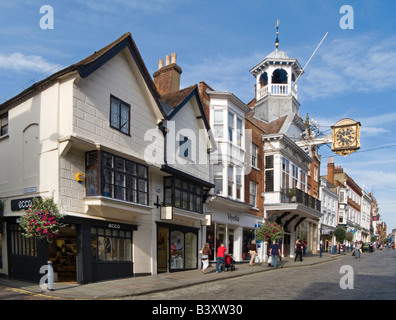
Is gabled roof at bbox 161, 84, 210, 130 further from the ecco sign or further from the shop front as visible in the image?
the ecco sign

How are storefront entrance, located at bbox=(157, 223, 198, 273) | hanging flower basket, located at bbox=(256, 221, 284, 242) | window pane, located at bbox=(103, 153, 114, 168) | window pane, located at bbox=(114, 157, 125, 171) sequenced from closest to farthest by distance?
window pane, located at bbox=(103, 153, 114, 168), window pane, located at bbox=(114, 157, 125, 171), storefront entrance, located at bbox=(157, 223, 198, 273), hanging flower basket, located at bbox=(256, 221, 284, 242)

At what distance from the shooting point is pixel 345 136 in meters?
23.2

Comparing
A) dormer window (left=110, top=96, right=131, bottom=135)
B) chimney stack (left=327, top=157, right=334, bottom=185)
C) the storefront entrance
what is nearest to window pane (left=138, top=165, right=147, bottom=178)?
dormer window (left=110, top=96, right=131, bottom=135)

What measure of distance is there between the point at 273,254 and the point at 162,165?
9.82 m

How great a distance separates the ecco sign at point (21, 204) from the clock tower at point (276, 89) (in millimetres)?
24743

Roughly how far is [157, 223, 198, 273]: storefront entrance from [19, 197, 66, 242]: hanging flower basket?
623 centimetres

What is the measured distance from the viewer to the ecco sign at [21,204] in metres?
13.9

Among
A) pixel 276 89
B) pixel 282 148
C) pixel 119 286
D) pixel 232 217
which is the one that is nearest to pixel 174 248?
pixel 232 217

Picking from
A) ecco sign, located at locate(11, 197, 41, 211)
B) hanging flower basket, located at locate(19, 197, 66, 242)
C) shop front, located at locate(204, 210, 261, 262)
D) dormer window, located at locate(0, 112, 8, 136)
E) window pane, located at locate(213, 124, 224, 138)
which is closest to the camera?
hanging flower basket, located at locate(19, 197, 66, 242)

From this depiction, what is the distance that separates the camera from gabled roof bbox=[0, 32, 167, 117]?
44.0 feet

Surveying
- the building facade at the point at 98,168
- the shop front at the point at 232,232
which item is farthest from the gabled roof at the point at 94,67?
the shop front at the point at 232,232

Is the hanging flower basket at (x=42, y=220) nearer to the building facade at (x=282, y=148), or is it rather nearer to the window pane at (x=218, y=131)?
the window pane at (x=218, y=131)

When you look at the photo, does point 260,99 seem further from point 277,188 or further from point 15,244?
point 15,244

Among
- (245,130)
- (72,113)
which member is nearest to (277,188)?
(245,130)
